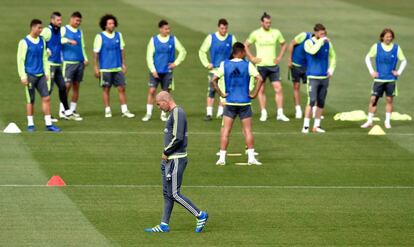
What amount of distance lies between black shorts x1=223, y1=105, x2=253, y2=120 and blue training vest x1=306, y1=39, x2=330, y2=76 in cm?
463

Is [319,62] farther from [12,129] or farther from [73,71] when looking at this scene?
[12,129]

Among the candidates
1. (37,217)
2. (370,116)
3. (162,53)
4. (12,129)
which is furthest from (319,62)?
(37,217)

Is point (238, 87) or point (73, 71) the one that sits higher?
point (238, 87)

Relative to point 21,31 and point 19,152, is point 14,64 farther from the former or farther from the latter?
point 19,152

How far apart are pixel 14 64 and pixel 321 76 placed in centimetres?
1503

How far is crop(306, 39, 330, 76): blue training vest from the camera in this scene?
3170 centimetres

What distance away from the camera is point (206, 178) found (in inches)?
1039

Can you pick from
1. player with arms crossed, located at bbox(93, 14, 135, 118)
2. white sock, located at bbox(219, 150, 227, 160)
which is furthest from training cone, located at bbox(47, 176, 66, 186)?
player with arms crossed, located at bbox(93, 14, 135, 118)

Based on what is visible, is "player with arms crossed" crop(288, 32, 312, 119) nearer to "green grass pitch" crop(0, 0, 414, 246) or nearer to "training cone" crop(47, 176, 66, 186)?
"green grass pitch" crop(0, 0, 414, 246)

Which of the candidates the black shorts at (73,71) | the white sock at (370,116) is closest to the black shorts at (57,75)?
the black shorts at (73,71)

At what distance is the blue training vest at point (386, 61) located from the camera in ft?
107

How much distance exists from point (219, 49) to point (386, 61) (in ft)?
14.2

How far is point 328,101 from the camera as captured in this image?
38.3 metres

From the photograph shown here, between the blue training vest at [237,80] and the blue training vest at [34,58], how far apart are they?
18.1 feet
